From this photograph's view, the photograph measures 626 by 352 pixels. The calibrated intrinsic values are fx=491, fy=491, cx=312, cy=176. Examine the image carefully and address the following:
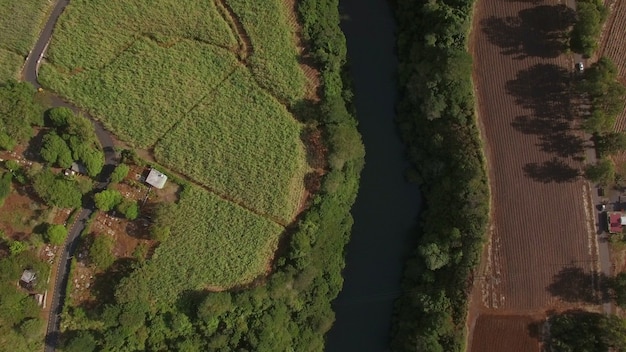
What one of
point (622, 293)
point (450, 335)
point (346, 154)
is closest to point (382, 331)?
point (450, 335)

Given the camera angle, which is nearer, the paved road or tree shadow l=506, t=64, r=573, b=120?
the paved road

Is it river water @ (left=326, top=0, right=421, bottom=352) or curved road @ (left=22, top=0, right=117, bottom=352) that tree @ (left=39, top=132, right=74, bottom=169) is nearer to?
curved road @ (left=22, top=0, right=117, bottom=352)

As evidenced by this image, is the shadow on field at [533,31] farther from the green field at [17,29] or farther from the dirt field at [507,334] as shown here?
the green field at [17,29]

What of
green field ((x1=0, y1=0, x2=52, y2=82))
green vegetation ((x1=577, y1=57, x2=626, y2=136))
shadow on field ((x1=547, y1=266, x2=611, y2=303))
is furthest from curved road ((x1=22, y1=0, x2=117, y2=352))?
green vegetation ((x1=577, y1=57, x2=626, y2=136))

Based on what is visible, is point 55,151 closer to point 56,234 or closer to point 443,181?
point 56,234

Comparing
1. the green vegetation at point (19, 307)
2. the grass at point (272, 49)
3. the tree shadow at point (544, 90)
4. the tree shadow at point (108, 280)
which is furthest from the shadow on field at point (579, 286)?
the green vegetation at point (19, 307)

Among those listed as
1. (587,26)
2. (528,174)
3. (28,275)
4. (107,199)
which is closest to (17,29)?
(107,199)

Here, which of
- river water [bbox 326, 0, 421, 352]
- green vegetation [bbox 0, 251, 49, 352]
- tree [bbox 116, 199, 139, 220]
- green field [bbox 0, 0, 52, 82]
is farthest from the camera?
river water [bbox 326, 0, 421, 352]
